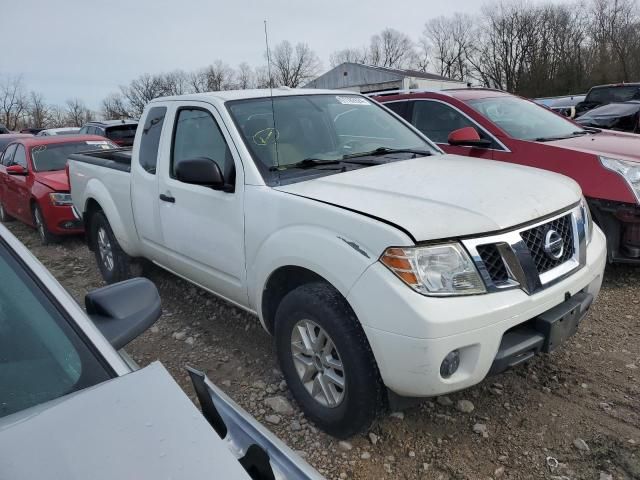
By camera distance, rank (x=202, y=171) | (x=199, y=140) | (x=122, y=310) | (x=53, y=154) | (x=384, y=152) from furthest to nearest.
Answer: (x=53, y=154) < (x=199, y=140) < (x=384, y=152) < (x=202, y=171) < (x=122, y=310)

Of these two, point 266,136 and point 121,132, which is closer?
point 266,136

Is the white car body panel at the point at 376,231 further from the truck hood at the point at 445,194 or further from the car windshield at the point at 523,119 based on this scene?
the car windshield at the point at 523,119

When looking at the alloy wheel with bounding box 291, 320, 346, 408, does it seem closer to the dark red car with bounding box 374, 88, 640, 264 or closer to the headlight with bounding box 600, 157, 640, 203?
the dark red car with bounding box 374, 88, 640, 264

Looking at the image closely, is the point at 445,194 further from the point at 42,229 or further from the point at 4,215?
the point at 4,215

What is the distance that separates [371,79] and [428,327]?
38.4 metres

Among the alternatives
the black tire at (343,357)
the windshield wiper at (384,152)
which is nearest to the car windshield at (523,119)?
the windshield wiper at (384,152)

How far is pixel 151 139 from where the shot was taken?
416 cm

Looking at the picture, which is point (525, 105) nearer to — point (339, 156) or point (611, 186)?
point (611, 186)

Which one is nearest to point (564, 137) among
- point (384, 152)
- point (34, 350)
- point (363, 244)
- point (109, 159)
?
point (384, 152)

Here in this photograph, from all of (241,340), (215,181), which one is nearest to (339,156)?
(215,181)

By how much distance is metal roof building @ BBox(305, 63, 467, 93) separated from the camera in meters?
33.0

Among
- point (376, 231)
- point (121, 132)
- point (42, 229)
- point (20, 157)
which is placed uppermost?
point (121, 132)

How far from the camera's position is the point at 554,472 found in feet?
7.57

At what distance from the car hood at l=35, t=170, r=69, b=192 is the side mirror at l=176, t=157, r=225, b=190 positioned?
4566 millimetres
